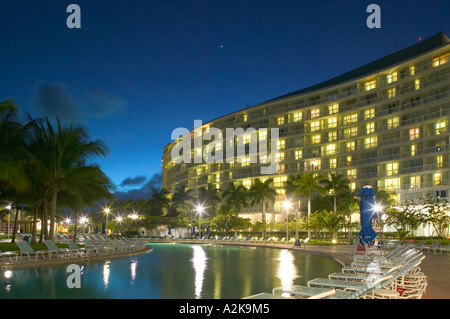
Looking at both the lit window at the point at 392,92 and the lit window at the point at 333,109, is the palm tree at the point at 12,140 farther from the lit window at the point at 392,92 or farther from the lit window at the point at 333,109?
the lit window at the point at 333,109

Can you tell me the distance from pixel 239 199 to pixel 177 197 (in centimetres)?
1912

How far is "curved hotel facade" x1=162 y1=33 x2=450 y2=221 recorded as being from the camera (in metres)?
53.0

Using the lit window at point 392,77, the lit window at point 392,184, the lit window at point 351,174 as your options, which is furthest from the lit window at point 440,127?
the lit window at point 351,174

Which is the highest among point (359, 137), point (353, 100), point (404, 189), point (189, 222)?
point (353, 100)

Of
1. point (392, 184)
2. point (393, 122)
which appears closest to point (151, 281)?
point (392, 184)

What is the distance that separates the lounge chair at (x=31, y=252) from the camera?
62.7 feet

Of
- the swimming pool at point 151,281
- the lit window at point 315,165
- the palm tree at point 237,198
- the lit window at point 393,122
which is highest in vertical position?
the lit window at point 393,122

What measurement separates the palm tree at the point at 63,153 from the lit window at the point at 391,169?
143 feet

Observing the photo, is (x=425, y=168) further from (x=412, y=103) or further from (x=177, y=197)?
(x=177, y=197)

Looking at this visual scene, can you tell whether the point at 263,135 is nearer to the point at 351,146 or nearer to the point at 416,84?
the point at 351,146

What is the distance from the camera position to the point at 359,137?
2514 inches

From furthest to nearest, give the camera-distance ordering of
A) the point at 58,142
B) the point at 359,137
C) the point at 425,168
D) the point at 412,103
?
the point at 359,137 < the point at 412,103 < the point at 425,168 < the point at 58,142

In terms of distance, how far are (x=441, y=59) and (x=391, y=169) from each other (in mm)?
15490
